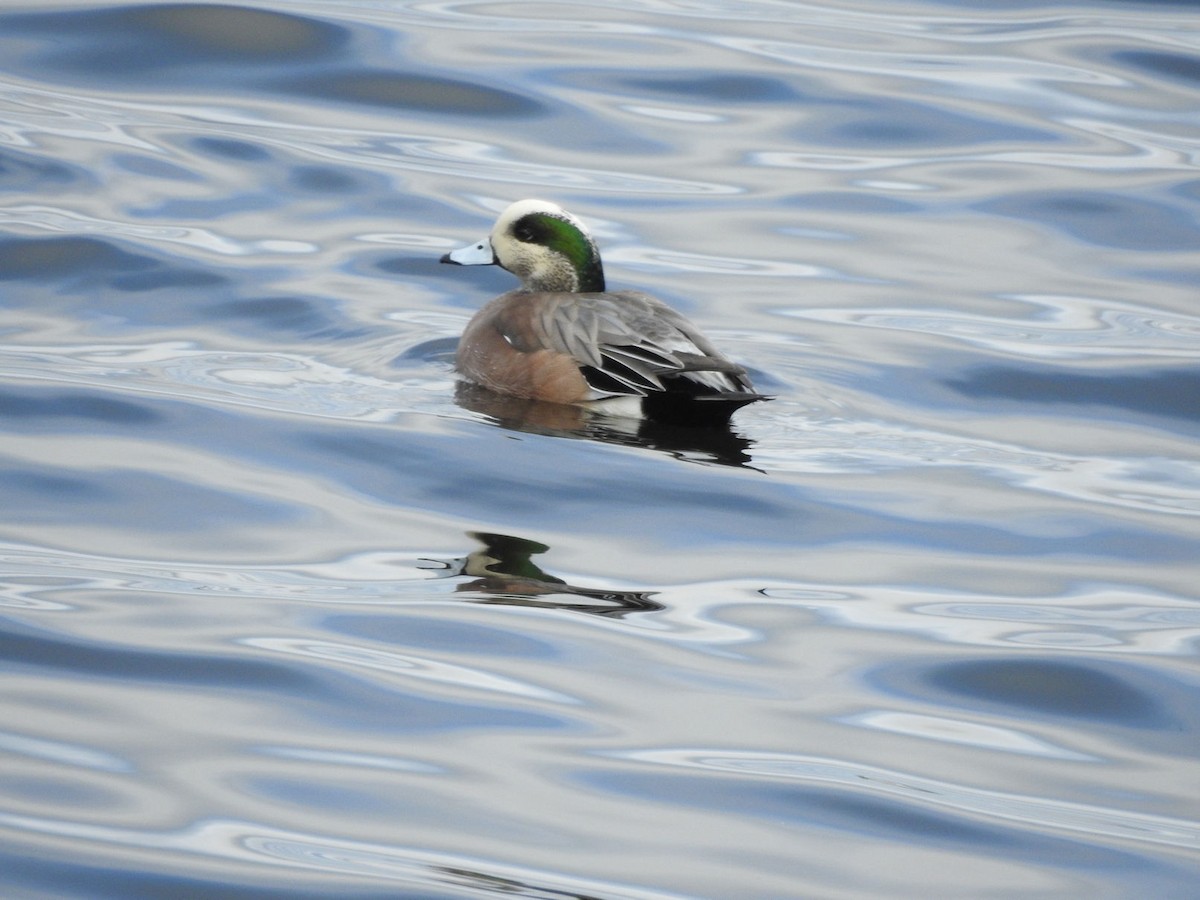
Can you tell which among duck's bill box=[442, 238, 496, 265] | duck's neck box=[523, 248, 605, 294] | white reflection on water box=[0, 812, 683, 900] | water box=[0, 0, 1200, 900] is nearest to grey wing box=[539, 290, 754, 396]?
water box=[0, 0, 1200, 900]

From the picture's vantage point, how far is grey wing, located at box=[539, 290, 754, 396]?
25.3 ft

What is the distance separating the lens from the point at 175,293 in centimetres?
945

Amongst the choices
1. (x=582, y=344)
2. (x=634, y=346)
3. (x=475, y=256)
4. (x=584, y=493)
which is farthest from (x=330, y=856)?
(x=475, y=256)

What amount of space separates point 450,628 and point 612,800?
42.6 inches

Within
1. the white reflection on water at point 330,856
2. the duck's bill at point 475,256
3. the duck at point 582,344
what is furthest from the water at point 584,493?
the duck's bill at point 475,256

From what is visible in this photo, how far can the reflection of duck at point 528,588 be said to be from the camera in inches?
227

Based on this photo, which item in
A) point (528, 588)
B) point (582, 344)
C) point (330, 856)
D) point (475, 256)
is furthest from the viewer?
point (475, 256)

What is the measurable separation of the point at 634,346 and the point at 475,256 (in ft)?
4.99

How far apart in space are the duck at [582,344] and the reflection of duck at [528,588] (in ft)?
5.62

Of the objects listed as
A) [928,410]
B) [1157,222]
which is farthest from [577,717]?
[1157,222]

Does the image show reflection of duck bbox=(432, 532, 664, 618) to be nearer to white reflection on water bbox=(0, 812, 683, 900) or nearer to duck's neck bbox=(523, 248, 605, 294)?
white reflection on water bbox=(0, 812, 683, 900)

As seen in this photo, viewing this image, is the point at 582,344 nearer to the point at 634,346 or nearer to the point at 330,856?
the point at 634,346

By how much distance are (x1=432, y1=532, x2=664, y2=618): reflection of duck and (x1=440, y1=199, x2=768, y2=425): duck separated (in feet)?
5.62

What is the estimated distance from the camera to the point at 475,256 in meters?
9.15
